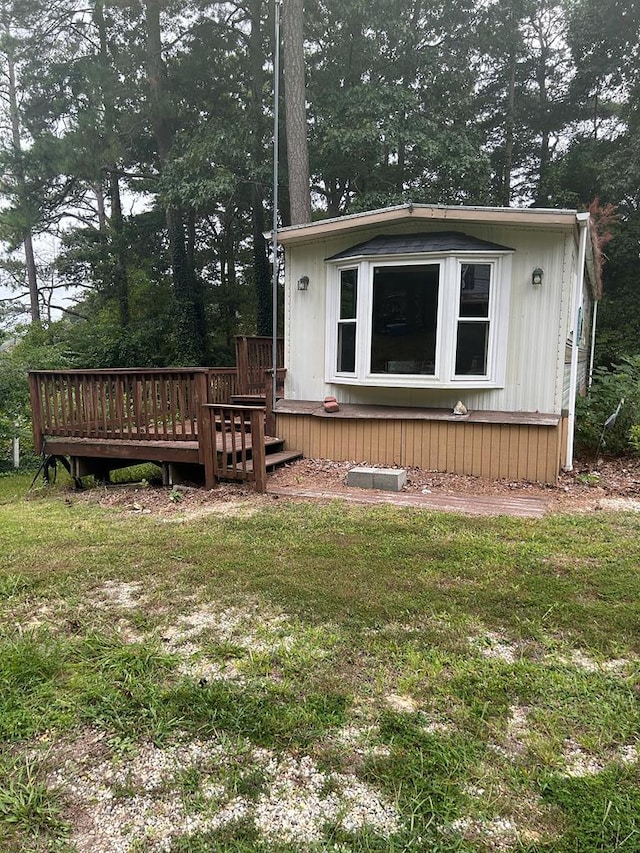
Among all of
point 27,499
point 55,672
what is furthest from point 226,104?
point 55,672

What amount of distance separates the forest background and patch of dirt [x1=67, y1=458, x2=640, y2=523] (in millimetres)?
6090

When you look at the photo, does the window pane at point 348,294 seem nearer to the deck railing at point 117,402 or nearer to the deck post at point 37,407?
the deck railing at point 117,402

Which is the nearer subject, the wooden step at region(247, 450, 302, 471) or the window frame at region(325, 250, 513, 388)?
the window frame at region(325, 250, 513, 388)

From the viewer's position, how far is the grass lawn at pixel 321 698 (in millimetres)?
1428

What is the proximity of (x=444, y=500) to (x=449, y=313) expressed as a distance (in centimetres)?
229

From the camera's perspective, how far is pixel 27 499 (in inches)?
248

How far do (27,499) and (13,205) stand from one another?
11.3 meters

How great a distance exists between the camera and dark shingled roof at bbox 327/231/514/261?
19.6 ft

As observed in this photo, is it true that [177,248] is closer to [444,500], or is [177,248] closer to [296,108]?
[296,108]

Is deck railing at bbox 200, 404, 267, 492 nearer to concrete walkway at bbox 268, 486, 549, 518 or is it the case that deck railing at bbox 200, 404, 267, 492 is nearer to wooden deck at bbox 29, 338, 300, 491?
wooden deck at bbox 29, 338, 300, 491

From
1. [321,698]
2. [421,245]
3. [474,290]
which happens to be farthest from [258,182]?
[321,698]

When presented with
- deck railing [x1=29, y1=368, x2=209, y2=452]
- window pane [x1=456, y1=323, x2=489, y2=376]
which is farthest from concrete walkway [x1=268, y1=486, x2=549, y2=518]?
window pane [x1=456, y1=323, x2=489, y2=376]

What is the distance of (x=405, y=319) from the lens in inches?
250

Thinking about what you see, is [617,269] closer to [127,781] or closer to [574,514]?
[574,514]
